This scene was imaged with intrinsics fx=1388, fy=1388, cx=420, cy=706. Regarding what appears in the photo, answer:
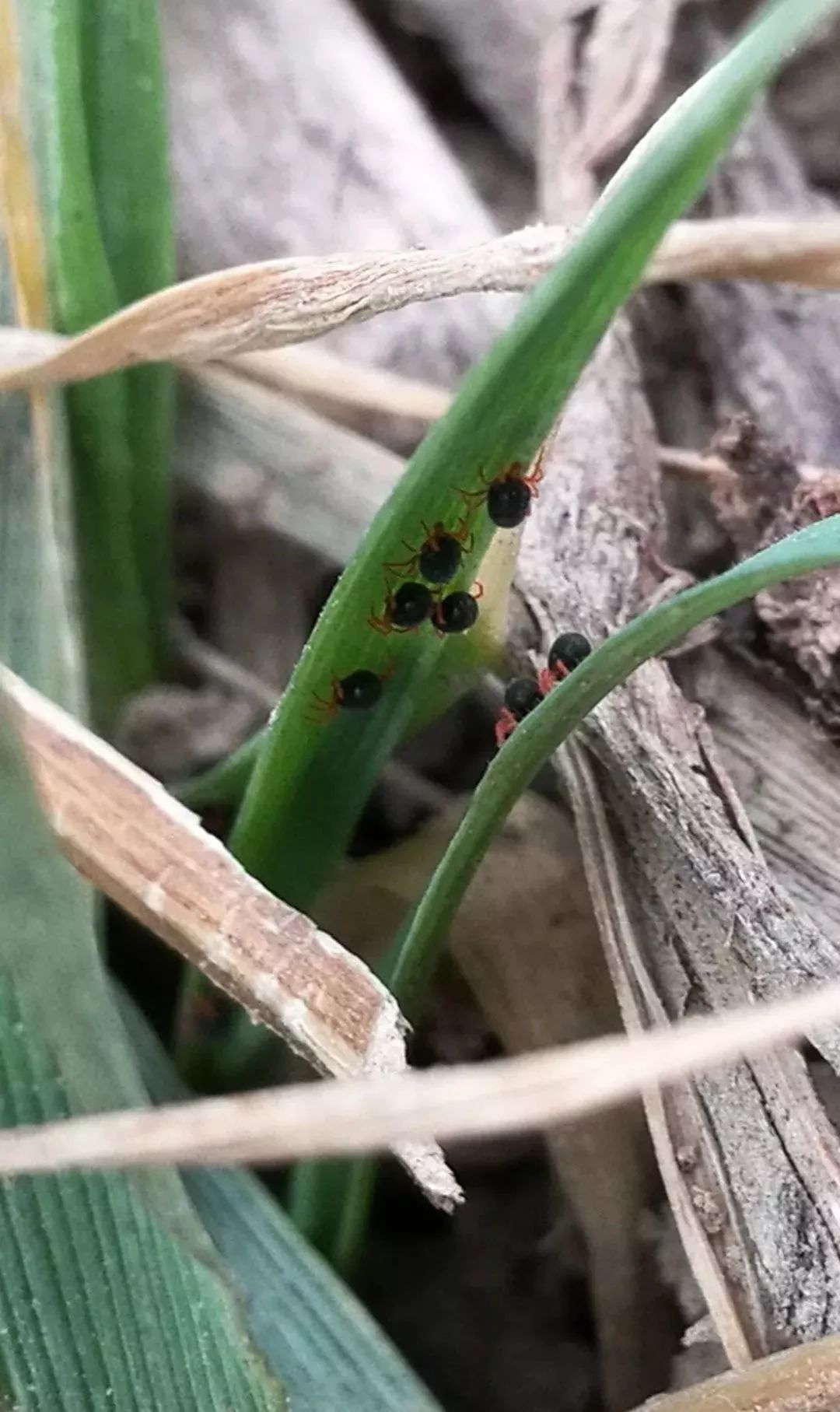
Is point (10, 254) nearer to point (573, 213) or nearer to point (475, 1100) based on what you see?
point (573, 213)

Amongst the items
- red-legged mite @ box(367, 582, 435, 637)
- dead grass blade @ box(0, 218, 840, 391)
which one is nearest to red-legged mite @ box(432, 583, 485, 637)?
red-legged mite @ box(367, 582, 435, 637)

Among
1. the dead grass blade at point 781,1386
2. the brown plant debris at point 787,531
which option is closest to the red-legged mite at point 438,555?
the brown plant debris at point 787,531

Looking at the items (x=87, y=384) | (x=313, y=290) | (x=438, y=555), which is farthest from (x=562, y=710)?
(x=87, y=384)

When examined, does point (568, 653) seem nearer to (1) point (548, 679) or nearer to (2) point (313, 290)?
(1) point (548, 679)

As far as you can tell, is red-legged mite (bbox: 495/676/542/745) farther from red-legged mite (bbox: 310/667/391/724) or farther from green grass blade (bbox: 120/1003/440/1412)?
green grass blade (bbox: 120/1003/440/1412)

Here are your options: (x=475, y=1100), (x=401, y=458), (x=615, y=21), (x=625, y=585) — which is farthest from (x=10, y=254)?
(x=475, y=1100)
